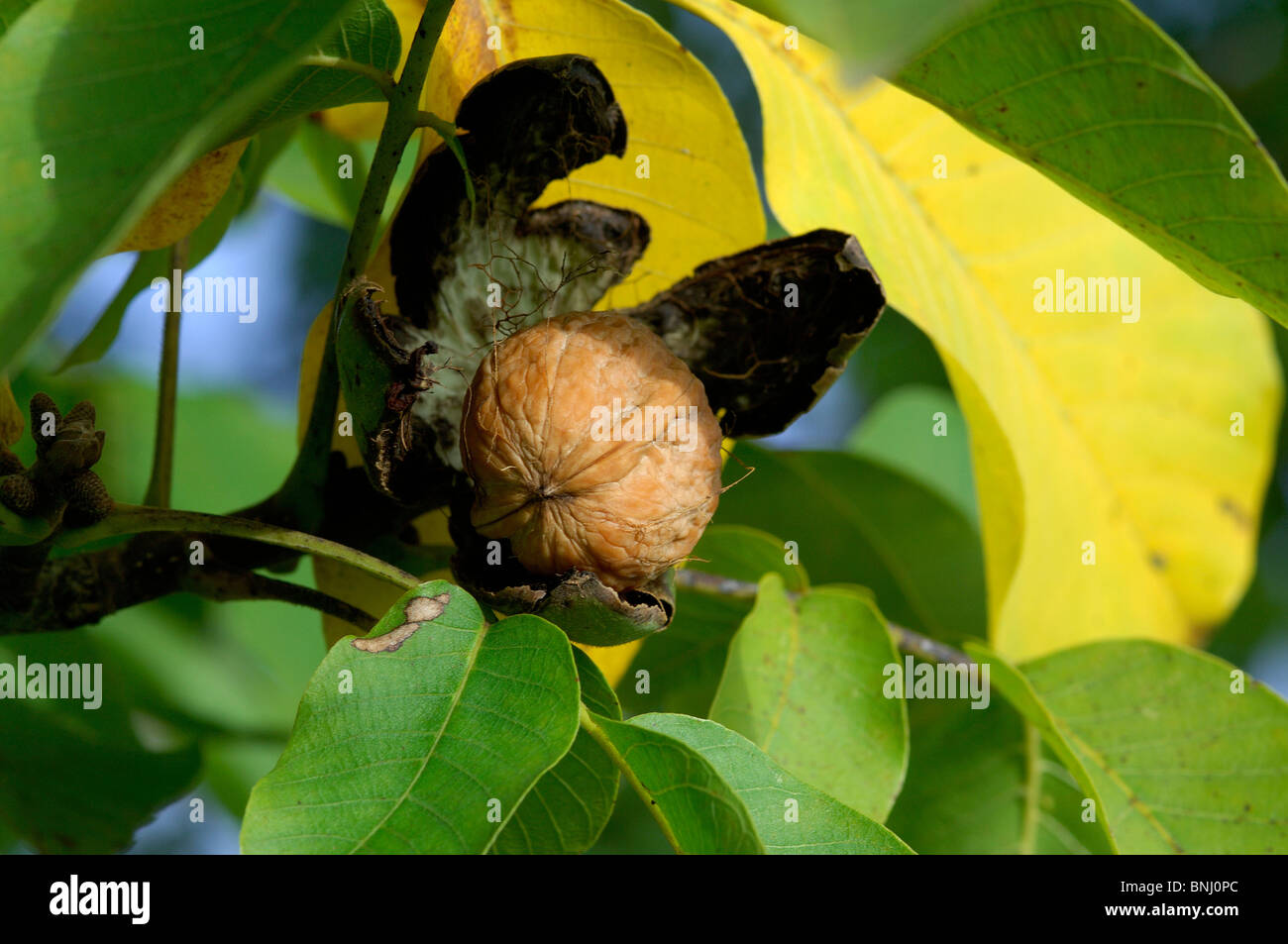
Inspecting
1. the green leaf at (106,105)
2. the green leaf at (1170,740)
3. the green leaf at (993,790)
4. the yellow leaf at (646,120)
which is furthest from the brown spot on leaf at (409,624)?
the green leaf at (993,790)

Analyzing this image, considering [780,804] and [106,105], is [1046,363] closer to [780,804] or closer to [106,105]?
[780,804]

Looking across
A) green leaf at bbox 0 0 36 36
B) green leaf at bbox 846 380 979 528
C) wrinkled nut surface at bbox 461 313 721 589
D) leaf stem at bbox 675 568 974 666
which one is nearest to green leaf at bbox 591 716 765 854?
wrinkled nut surface at bbox 461 313 721 589

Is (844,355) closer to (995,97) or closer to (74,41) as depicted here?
(995,97)

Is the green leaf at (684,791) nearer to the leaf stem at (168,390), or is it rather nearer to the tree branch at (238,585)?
the tree branch at (238,585)

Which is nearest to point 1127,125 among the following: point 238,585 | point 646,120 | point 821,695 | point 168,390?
point 646,120

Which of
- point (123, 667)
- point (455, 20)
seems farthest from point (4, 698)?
point (455, 20)
